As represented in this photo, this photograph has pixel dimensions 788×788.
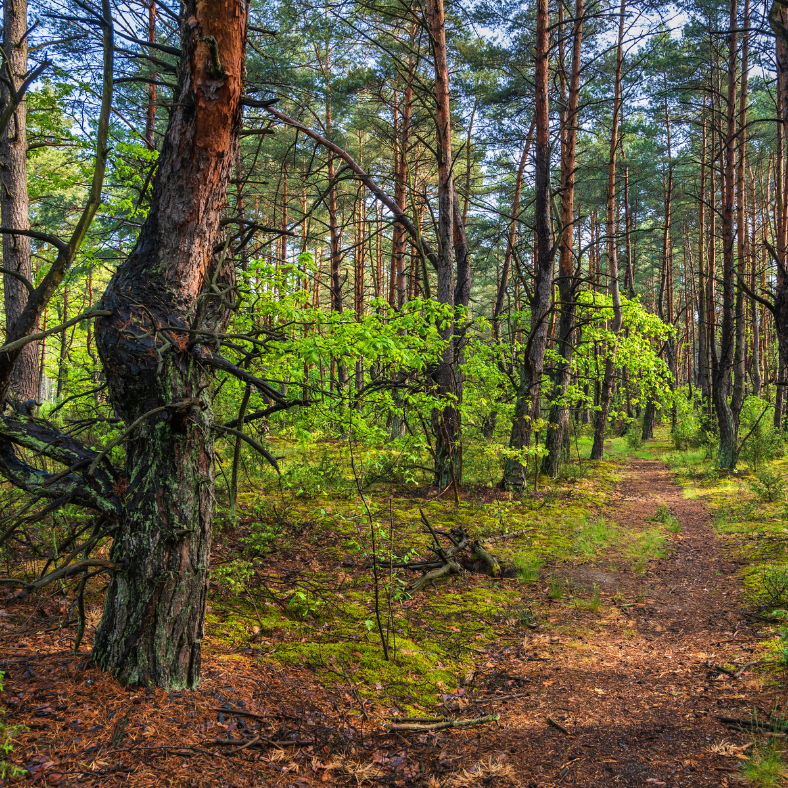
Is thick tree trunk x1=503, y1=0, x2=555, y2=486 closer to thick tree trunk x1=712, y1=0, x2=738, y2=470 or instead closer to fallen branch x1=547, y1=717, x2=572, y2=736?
thick tree trunk x1=712, y1=0, x2=738, y2=470

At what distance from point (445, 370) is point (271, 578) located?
4.68m

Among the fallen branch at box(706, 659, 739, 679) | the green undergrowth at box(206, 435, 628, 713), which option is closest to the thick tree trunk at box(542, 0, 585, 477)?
the green undergrowth at box(206, 435, 628, 713)

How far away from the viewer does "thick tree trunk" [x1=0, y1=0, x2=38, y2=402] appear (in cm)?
759

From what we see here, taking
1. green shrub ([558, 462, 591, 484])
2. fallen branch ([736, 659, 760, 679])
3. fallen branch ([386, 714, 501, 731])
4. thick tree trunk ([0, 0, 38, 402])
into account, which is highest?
thick tree trunk ([0, 0, 38, 402])

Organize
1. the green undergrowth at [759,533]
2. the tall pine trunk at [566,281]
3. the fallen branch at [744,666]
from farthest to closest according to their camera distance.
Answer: the tall pine trunk at [566,281]
the fallen branch at [744,666]
the green undergrowth at [759,533]

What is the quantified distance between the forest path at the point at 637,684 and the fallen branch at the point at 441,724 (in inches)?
5.7

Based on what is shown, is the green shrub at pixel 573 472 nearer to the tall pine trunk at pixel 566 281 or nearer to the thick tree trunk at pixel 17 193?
the tall pine trunk at pixel 566 281

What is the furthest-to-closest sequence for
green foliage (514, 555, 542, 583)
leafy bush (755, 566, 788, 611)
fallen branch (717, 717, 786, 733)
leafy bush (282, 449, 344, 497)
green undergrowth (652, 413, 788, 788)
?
1. leafy bush (282, 449, 344, 497)
2. green foliage (514, 555, 542, 583)
3. leafy bush (755, 566, 788, 611)
4. fallen branch (717, 717, 786, 733)
5. green undergrowth (652, 413, 788, 788)

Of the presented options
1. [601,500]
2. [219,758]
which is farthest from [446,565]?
[601,500]

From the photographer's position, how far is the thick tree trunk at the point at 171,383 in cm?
295

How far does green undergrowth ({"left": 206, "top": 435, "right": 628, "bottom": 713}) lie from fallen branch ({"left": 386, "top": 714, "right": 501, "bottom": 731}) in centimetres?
27

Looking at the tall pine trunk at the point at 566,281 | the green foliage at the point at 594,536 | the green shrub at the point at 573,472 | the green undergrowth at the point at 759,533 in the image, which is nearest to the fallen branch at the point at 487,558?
the green foliage at the point at 594,536

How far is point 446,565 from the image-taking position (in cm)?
635

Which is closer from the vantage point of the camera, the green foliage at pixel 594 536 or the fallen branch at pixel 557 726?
the fallen branch at pixel 557 726
